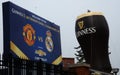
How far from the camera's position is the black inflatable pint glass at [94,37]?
88.9 feet

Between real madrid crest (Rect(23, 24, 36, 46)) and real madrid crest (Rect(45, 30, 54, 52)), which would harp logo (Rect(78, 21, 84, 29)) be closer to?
real madrid crest (Rect(45, 30, 54, 52))

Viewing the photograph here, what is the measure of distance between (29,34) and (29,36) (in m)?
0.10

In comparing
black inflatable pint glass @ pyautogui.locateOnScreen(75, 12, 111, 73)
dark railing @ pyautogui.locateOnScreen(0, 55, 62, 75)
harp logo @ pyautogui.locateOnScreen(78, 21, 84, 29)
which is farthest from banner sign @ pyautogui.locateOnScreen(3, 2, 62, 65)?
harp logo @ pyautogui.locateOnScreen(78, 21, 84, 29)

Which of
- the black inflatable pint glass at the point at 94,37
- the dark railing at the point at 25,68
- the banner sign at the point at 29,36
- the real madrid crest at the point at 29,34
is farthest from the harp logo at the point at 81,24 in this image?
the dark railing at the point at 25,68

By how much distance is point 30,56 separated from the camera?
16203mm

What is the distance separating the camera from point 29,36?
1638cm

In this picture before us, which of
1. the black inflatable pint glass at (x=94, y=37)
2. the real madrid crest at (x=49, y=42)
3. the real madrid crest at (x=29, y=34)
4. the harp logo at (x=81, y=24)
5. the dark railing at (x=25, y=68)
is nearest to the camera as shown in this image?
the dark railing at (x=25, y=68)

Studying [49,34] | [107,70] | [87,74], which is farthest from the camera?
[107,70]

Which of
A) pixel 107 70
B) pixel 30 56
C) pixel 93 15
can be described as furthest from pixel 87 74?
pixel 93 15

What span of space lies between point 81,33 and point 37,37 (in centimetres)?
1122

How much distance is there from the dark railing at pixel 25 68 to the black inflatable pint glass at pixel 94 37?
12.2 metres

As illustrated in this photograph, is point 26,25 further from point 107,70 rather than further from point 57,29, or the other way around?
point 107,70

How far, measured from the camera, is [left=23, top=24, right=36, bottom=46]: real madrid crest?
1602 centimetres

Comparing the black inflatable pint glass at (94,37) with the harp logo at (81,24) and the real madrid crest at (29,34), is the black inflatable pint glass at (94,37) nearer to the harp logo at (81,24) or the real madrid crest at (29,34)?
the harp logo at (81,24)
